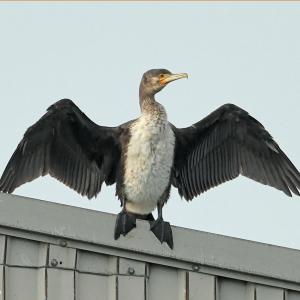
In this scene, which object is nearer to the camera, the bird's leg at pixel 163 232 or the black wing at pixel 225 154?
the bird's leg at pixel 163 232

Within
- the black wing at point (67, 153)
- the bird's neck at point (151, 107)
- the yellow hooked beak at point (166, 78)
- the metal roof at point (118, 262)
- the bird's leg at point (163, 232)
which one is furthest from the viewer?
the yellow hooked beak at point (166, 78)

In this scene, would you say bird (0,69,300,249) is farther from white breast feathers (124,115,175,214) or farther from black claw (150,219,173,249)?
black claw (150,219,173,249)

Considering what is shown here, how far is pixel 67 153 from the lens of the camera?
9766 millimetres

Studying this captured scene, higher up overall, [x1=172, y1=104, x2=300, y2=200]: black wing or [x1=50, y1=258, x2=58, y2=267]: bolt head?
[x1=172, y1=104, x2=300, y2=200]: black wing

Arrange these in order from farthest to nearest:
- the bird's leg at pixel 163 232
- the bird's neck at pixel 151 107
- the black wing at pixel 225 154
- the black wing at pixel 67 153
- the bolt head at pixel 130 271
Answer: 1. the black wing at pixel 225 154
2. the bird's neck at pixel 151 107
3. the black wing at pixel 67 153
4. the bird's leg at pixel 163 232
5. the bolt head at pixel 130 271

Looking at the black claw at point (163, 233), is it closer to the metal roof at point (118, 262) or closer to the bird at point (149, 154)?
the metal roof at point (118, 262)

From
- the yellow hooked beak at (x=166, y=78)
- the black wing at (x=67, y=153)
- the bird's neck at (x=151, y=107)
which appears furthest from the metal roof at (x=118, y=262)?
the yellow hooked beak at (x=166, y=78)

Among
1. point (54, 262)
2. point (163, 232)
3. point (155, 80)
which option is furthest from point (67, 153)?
point (54, 262)

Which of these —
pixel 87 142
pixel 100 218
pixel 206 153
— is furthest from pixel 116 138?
pixel 100 218

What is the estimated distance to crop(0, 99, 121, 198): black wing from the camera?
9250 millimetres

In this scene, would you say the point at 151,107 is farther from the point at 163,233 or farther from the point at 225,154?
the point at 163,233

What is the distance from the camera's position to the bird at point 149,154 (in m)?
9.38

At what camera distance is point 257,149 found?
10.1m

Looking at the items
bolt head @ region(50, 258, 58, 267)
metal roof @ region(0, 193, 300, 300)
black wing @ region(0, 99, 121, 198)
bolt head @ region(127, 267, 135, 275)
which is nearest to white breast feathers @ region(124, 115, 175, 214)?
black wing @ region(0, 99, 121, 198)
